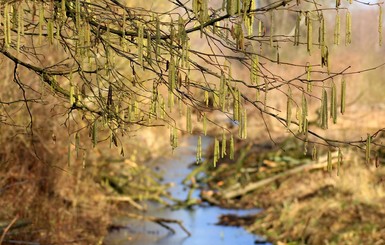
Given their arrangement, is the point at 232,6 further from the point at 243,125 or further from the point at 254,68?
the point at 243,125

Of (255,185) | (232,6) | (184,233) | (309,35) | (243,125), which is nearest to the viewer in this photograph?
→ (232,6)

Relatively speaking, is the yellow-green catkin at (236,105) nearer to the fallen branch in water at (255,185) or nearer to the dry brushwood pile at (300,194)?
the dry brushwood pile at (300,194)

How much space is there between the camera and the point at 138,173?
59.2 ft

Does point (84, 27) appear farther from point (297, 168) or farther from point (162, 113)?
point (297, 168)

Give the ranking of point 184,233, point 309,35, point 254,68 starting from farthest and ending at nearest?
point 184,233 → point 254,68 → point 309,35

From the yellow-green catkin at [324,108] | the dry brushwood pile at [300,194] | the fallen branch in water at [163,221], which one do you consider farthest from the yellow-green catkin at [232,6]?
the fallen branch in water at [163,221]

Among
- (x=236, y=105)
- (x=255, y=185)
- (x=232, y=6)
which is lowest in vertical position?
(x=255, y=185)

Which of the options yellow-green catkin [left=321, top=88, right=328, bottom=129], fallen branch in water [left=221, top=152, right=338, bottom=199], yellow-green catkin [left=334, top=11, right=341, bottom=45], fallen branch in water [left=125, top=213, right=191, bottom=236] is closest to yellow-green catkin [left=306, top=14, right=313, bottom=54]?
yellow-green catkin [left=334, top=11, right=341, bottom=45]

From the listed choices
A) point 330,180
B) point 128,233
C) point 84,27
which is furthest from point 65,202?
point 84,27

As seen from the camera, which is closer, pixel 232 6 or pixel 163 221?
pixel 232 6

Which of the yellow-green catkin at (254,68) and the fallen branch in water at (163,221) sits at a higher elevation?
the yellow-green catkin at (254,68)

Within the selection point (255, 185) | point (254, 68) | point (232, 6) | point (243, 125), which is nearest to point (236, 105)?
point (243, 125)

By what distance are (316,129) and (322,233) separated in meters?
7.66

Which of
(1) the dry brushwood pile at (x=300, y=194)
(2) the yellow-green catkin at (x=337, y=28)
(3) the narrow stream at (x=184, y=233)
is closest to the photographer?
(2) the yellow-green catkin at (x=337, y=28)
